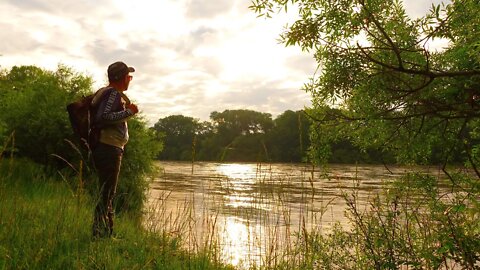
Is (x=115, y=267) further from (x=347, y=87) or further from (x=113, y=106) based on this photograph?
(x=347, y=87)

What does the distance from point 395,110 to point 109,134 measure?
3805 mm

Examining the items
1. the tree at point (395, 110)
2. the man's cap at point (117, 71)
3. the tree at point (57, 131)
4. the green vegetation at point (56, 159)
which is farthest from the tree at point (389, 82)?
the tree at point (57, 131)

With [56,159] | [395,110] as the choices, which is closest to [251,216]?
[56,159]

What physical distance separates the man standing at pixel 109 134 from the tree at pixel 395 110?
2.09m

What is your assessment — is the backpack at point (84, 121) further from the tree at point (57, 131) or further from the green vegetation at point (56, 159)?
the tree at point (57, 131)

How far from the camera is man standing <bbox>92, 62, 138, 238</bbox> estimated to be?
17.2ft

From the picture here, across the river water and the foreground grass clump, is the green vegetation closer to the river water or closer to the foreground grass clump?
the foreground grass clump

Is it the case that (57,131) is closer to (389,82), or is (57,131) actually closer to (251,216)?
(251,216)

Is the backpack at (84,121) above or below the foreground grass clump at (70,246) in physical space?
above

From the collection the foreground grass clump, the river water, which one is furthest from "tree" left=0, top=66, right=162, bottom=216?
the foreground grass clump

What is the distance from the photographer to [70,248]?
17.4 feet

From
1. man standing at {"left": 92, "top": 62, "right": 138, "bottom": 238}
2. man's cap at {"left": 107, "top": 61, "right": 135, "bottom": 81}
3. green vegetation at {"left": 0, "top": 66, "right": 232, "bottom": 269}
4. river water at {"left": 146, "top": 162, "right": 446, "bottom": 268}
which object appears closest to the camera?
man standing at {"left": 92, "top": 62, "right": 138, "bottom": 238}

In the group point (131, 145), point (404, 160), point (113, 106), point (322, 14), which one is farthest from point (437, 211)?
point (131, 145)

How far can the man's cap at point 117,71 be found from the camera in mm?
5477
